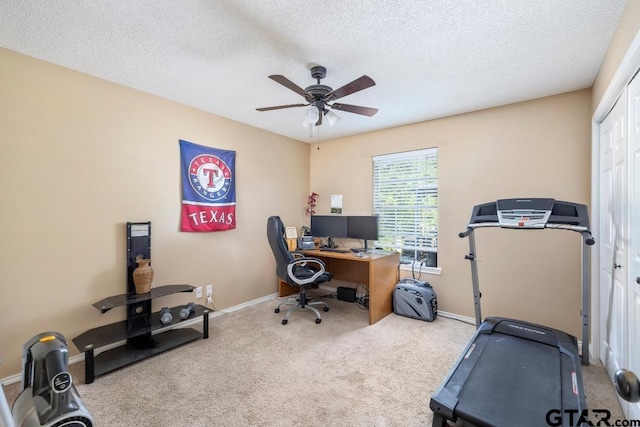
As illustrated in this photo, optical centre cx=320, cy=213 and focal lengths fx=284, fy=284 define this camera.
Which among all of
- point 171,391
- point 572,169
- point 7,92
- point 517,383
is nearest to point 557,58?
point 572,169

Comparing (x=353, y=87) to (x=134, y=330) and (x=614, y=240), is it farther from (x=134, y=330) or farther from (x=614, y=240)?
(x=134, y=330)

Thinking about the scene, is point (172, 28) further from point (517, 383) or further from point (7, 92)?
point (517, 383)

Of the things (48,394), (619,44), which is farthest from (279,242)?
(619,44)

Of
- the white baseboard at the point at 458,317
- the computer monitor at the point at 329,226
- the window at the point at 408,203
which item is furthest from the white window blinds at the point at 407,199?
the white baseboard at the point at 458,317

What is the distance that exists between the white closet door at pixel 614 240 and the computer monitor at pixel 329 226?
2.68m

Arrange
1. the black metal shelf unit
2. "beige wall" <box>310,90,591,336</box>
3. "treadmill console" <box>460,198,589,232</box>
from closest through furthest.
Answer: "treadmill console" <box>460,198,589,232</box>, the black metal shelf unit, "beige wall" <box>310,90,591,336</box>

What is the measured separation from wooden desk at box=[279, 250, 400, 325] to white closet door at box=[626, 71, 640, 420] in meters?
2.00

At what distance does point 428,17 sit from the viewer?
1776mm

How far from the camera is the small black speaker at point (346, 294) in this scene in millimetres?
4082

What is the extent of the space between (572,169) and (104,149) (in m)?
4.46

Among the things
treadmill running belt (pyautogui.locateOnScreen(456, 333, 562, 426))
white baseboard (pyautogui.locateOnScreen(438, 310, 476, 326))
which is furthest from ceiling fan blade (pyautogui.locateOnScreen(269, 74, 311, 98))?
white baseboard (pyautogui.locateOnScreen(438, 310, 476, 326))

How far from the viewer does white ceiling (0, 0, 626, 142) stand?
172 cm

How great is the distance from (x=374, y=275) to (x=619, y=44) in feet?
8.65

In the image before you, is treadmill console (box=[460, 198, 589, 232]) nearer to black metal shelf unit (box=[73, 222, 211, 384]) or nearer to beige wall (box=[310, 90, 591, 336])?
beige wall (box=[310, 90, 591, 336])
